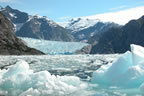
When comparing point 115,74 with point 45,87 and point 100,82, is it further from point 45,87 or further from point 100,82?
point 45,87

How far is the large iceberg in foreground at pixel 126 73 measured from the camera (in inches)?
539

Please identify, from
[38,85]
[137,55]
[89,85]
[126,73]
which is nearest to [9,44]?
[89,85]

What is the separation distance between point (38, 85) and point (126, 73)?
5624mm

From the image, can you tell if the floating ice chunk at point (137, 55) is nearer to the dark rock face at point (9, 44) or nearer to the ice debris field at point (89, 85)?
the ice debris field at point (89, 85)

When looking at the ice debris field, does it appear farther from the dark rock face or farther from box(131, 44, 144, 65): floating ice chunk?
the dark rock face

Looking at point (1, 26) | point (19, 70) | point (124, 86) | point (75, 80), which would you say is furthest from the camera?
point (1, 26)

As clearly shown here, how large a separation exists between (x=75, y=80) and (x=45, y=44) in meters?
185

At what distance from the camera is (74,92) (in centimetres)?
1283

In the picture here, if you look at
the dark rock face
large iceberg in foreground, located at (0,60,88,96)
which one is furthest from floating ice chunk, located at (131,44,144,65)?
the dark rock face

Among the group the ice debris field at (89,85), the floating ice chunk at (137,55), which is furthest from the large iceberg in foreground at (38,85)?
the floating ice chunk at (137,55)

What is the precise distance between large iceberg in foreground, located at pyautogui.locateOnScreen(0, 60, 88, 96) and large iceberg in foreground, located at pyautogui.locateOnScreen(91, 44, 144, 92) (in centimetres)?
169

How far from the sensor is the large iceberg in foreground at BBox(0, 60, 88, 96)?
1269cm

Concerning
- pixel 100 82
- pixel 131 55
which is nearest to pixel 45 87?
pixel 100 82

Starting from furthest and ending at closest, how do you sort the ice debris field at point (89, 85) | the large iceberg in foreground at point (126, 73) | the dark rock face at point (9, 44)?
the dark rock face at point (9, 44), the large iceberg in foreground at point (126, 73), the ice debris field at point (89, 85)
